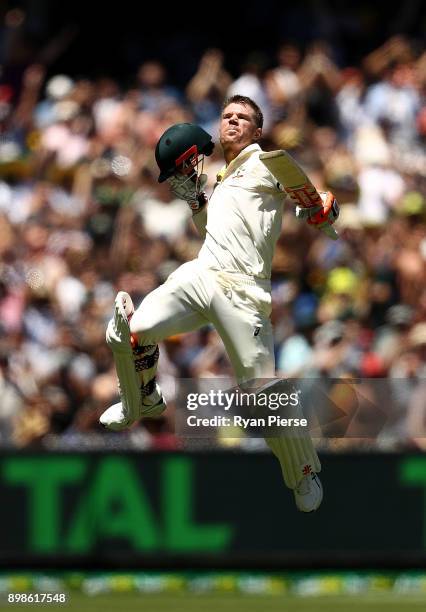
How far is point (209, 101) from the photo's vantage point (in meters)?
20.0

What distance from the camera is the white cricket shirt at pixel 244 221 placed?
8.06 metres

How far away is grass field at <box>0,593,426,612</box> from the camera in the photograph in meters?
15.1

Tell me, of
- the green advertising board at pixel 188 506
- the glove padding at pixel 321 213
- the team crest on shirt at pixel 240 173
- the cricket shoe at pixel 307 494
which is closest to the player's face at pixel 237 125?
the team crest on shirt at pixel 240 173

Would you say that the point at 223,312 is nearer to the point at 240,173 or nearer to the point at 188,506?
the point at 240,173

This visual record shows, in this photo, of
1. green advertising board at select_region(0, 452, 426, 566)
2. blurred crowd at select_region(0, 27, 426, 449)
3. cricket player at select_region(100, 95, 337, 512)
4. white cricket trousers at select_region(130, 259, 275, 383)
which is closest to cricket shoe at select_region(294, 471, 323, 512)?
cricket player at select_region(100, 95, 337, 512)

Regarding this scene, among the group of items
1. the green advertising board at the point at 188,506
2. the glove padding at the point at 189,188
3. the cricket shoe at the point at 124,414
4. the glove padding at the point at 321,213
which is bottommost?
the green advertising board at the point at 188,506

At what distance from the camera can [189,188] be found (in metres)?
8.23

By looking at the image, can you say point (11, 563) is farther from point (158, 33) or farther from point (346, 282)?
point (158, 33)

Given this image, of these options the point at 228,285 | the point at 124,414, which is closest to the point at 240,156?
the point at 228,285

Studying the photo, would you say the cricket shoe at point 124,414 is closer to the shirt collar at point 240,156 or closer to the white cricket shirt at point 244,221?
the white cricket shirt at point 244,221

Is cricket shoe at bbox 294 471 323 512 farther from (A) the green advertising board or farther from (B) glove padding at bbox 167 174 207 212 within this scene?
(A) the green advertising board

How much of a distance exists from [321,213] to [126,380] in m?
1.30

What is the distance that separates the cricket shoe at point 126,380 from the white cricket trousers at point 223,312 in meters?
0.06

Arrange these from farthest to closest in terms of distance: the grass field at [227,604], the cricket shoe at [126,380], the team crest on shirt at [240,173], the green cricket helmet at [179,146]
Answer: the grass field at [227,604], the team crest on shirt at [240,173], the cricket shoe at [126,380], the green cricket helmet at [179,146]
